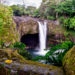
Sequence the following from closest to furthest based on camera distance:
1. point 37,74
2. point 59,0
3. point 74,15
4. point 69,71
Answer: point 69,71
point 37,74
point 74,15
point 59,0

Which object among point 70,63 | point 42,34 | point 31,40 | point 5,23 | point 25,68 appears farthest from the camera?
point 31,40

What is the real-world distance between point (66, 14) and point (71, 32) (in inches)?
141

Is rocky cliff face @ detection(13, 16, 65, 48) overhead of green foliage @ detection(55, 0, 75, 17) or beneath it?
beneath

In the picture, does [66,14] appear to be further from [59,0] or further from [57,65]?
[57,65]

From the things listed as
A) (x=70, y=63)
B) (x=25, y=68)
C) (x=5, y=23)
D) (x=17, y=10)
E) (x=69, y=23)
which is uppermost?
(x=17, y=10)

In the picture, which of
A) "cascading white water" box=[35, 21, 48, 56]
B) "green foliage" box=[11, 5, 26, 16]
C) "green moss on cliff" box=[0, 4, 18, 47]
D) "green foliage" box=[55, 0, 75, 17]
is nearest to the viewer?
"green moss on cliff" box=[0, 4, 18, 47]

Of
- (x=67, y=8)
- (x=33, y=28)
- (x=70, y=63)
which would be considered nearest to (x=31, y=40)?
(x=33, y=28)

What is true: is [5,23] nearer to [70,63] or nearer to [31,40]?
[70,63]

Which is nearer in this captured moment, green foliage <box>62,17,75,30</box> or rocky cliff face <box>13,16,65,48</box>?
rocky cliff face <box>13,16,65,48</box>

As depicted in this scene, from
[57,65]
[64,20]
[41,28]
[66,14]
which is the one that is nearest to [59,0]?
[66,14]

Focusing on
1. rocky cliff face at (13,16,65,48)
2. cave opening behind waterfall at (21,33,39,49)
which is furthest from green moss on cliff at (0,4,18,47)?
cave opening behind waterfall at (21,33,39,49)

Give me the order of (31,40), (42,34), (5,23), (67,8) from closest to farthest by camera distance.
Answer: (5,23) < (42,34) < (31,40) < (67,8)

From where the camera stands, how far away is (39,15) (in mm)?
28156

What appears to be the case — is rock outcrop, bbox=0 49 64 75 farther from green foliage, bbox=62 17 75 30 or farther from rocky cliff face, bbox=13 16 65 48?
green foliage, bbox=62 17 75 30
